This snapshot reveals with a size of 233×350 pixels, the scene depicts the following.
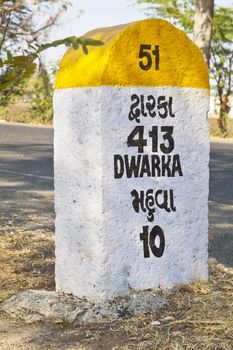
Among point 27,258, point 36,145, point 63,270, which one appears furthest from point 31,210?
point 36,145

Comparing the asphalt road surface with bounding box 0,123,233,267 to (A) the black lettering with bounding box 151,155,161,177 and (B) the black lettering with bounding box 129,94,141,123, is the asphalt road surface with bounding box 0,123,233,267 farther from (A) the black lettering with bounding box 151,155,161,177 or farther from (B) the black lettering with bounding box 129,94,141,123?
(B) the black lettering with bounding box 129,94,141,123

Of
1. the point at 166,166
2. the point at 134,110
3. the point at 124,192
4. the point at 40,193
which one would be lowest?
the point at 40,193

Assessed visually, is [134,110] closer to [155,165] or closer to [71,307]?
[155,165]

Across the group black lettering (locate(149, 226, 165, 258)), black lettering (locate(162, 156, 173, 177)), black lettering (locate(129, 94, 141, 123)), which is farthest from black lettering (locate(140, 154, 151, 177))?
black lettering (locate(149, 226, 165, 258))

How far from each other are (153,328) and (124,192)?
0.88 metres

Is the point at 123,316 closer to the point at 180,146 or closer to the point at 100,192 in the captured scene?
the point at 100,192

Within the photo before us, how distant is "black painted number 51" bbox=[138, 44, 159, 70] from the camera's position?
4.76 m

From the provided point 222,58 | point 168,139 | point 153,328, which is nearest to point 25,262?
point 168,139

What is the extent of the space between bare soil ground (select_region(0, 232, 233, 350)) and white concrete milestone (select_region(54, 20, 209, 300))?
0.27 meters

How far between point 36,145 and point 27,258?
41.6 ft

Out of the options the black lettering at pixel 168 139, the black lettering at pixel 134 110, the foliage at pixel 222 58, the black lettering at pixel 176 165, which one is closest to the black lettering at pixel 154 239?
the black lettering at pixel 176 165

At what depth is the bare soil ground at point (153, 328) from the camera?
4000 mm

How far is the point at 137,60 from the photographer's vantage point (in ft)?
15.6

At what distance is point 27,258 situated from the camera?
602 cm
